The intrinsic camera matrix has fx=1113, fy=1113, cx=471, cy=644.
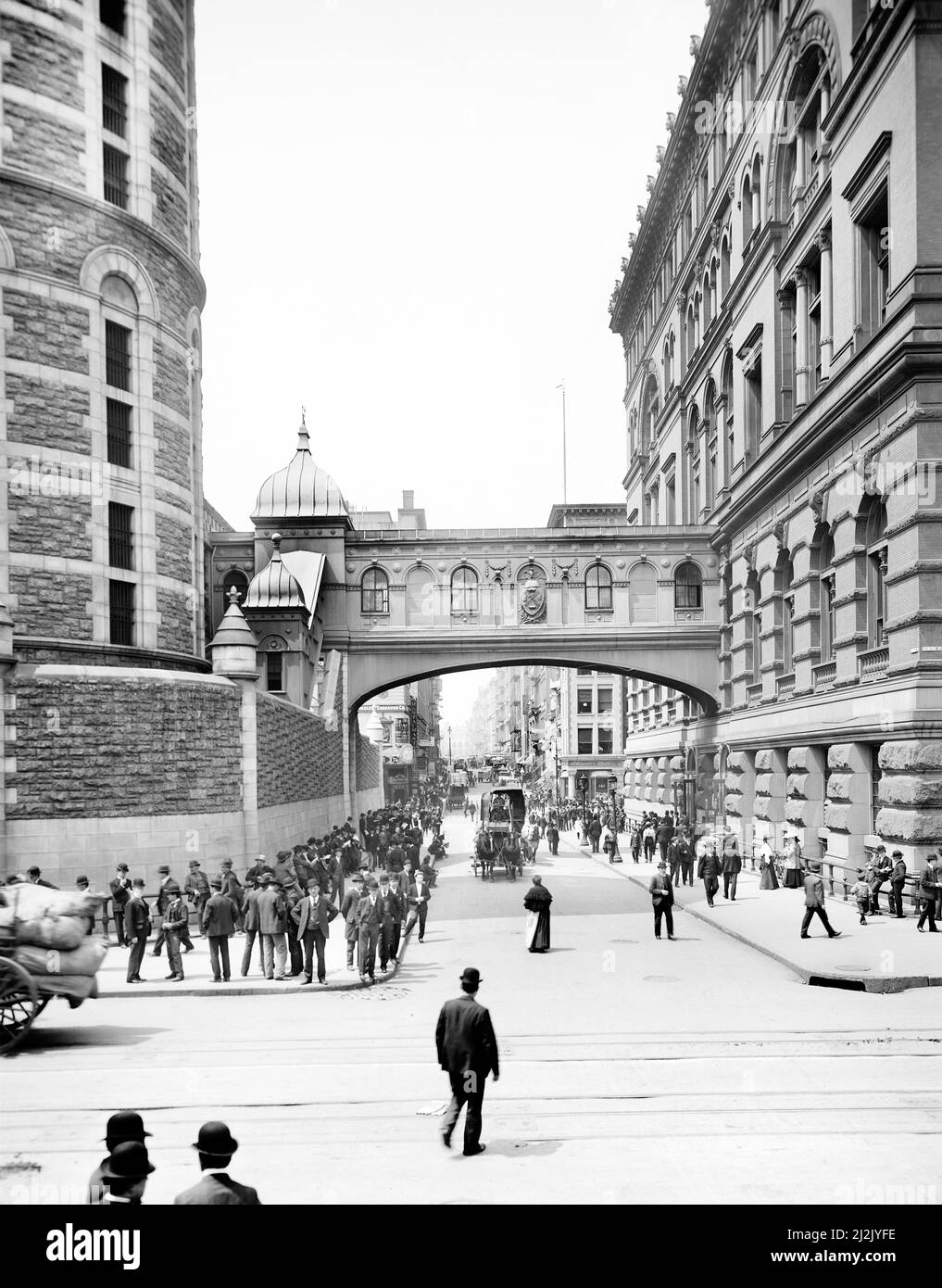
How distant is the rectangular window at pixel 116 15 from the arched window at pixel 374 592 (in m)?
20.7

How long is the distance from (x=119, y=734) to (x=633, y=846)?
22929mm

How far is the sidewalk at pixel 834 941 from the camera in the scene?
15.8 metres

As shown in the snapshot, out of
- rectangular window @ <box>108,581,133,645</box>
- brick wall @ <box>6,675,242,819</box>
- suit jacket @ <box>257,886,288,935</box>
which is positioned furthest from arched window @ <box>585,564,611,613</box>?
suit jacket @ <box>257,886,288,935</box>

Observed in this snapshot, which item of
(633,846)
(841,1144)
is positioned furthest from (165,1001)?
(633,846)

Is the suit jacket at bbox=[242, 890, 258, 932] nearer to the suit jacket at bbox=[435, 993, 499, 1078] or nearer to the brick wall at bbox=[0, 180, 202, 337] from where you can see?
the suit jacket at bbox=[435, 993, 499, 1078]

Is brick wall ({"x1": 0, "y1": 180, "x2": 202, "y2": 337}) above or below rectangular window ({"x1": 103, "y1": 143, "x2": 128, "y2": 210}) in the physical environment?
below

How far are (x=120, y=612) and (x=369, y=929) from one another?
14920 mm

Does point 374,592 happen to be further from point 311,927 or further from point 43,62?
point 311,927

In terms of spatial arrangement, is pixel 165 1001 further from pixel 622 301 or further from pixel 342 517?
pixel 622 301

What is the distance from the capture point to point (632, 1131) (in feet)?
29.0

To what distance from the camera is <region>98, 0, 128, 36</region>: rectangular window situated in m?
28.6

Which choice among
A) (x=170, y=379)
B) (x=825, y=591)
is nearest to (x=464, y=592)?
(x=170, y=379)

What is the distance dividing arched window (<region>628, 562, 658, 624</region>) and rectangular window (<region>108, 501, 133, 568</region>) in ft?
69.5

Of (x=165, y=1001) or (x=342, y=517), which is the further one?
(x=342, y=517)
